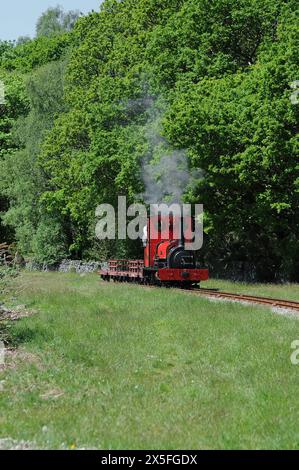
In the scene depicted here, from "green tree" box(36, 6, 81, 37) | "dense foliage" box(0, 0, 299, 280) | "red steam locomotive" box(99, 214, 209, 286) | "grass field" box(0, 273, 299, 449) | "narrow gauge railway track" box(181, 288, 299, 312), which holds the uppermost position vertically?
"green tree" box(36, 6, 81, 37)

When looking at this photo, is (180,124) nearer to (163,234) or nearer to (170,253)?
(163,234)

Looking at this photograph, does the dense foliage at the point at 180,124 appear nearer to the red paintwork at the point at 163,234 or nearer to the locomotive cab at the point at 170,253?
the red paintwork at the point at 163,234

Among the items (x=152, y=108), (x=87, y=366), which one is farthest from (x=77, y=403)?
(x=152, y=108)

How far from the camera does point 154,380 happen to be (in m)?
12.2

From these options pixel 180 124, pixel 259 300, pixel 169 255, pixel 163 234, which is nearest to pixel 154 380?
pixel 259 300

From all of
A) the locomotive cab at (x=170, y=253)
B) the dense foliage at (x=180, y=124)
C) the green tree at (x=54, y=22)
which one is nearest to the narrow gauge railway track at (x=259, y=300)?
the locomotive cab at (x=170, y=253)

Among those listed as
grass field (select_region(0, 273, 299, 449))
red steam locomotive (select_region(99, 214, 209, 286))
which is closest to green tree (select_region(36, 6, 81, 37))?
red steam locomotive (select_region(99, 214, 209, 286))

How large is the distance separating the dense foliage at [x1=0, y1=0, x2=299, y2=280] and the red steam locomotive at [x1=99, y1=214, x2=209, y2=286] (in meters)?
3.94

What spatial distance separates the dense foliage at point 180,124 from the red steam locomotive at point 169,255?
394 cm

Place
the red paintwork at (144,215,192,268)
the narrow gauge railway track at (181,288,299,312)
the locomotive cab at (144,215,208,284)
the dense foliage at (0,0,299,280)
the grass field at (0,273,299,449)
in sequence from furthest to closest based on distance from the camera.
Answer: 1. the dense foliage at (0,0,299,280)
2. the red paintwork at (144,215,192,268)
3. the locomotive cab at (144,215,208,284)
4. the narrow gauge railway track at (181,288,299,312)
5. the grass field at (0,273,299,449)

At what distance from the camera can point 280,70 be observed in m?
28.5

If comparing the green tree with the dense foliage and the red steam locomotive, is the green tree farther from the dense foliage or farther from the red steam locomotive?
the red steam locomotive

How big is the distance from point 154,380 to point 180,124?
20453 mm

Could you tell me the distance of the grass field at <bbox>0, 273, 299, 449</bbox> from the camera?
8914 mm
